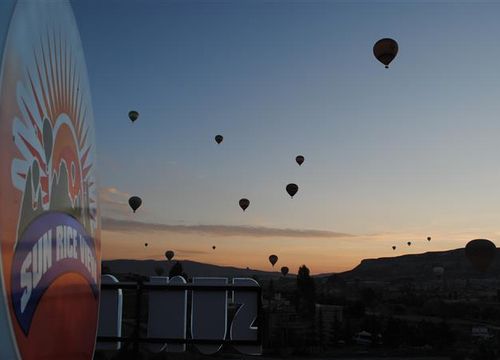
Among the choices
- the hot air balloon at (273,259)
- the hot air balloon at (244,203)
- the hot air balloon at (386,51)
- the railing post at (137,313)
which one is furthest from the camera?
the hot air balloon at (273,259)

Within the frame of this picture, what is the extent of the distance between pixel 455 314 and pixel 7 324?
147805 millimetres

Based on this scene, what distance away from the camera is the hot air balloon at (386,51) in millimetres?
29781

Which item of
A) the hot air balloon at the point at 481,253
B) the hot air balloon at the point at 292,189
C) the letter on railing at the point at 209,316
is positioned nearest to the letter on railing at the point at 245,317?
the letter on railing at the point at 209,316

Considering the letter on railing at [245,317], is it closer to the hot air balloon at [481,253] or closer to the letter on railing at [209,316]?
the letter on railing at [209,316]

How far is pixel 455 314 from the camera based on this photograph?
140 m

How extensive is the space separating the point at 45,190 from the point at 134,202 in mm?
33596

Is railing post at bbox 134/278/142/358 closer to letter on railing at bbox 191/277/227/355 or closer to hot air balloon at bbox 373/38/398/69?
letter on railing at bbox 191/277/227/355

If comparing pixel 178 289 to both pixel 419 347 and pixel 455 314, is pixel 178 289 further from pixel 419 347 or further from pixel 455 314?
pixel 455 314

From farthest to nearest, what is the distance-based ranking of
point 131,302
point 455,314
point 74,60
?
point 455,314 → point 131,302 → point 74,60

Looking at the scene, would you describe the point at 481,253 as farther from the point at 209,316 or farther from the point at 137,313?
the point at 137,313

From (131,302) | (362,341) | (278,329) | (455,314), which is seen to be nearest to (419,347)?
(362,341)

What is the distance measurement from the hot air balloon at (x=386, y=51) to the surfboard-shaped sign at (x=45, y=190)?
25683mm

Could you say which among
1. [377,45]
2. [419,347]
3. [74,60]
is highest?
[377,45]

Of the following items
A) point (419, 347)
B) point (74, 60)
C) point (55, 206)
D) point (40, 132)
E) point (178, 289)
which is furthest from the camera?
point (419, 347)
